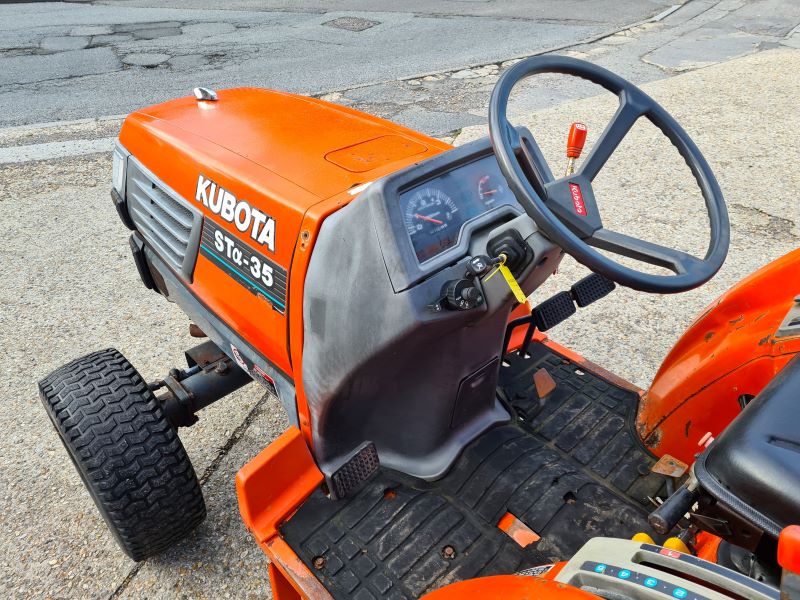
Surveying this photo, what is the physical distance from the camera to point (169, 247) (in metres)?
2.13

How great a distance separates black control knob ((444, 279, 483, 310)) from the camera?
152cm

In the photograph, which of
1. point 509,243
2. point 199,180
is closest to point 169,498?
point 199,180

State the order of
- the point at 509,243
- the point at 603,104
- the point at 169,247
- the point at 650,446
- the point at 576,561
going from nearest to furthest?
the point at 576,561
the point at 509,243
the point at 650,446
the point at 169,247
the point at 603,104

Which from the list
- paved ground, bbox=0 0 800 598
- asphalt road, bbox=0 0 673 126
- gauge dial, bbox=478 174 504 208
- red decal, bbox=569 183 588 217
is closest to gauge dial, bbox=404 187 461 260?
gauge dial, bbox=478 174 504 208

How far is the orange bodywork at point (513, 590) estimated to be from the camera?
1011 mm

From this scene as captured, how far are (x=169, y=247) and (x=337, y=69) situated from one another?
5381 millimetres

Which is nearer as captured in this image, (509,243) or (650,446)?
(509,243)

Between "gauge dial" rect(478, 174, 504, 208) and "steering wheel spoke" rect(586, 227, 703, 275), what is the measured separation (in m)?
0.35

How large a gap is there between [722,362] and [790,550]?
98 centimetres

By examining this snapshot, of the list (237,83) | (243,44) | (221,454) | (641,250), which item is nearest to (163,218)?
(221,454)

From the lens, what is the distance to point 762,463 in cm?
108

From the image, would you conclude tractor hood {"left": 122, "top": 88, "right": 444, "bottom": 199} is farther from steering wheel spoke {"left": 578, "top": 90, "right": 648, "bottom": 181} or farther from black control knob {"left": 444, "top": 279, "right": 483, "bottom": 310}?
steering wheel spoke {"left": 578, "top": 90, "right": 648, "bottom": 181}

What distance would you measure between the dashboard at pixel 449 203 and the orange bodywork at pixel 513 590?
0.72 metres

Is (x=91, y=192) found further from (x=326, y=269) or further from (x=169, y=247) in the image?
(x=326, y=269)
